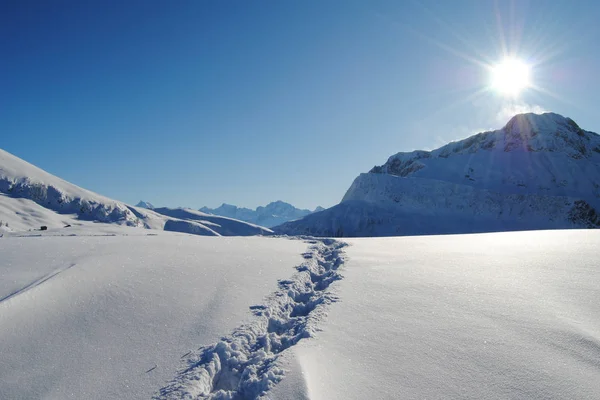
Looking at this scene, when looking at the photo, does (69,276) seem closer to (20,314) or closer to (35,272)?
(35,272)

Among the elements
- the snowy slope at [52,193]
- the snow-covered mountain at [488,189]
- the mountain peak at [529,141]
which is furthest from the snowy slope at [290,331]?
the mountain peak at [529,141]

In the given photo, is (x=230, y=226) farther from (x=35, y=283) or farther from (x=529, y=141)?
(x=35, y=283)

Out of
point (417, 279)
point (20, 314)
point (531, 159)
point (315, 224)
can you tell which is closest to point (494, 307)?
point (417, 279)

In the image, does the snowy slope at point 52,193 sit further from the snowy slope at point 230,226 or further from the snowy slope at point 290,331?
the snowy slope at point 290,331

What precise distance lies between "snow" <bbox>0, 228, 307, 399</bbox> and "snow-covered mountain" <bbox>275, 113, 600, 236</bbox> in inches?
2984

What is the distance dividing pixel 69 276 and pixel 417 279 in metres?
7.37

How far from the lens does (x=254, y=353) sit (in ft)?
14.8

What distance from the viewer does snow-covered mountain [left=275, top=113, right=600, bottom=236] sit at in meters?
80.3

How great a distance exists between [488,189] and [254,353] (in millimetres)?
107683

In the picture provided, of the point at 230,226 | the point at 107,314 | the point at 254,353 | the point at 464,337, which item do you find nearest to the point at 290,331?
the point at 254,353

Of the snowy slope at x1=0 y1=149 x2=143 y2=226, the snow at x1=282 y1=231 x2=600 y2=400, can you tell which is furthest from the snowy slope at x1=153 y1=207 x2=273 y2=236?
the snow at x1=282 y1=231 x2=600 y2=400

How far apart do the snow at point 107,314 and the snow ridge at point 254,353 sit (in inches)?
9.6

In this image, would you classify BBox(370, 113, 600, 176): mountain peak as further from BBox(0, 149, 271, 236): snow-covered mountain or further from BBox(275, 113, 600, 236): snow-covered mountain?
BBox(0, 149, 271, 236): snow-covered mountain

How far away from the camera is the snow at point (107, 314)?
3598mm
